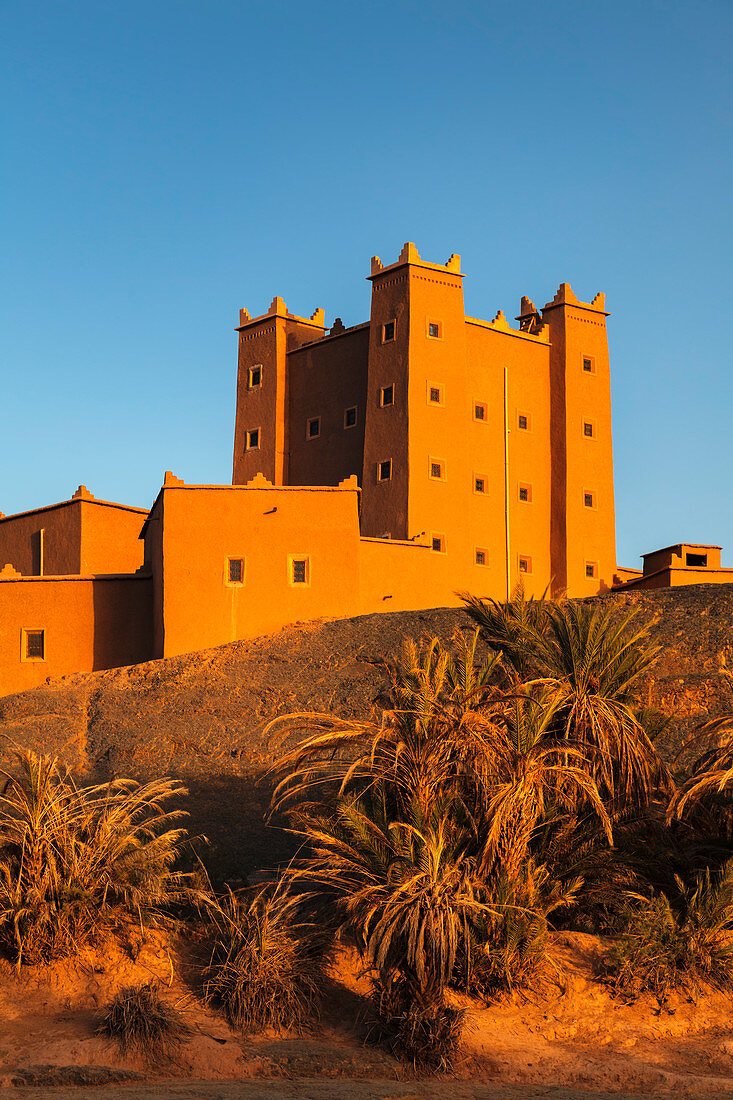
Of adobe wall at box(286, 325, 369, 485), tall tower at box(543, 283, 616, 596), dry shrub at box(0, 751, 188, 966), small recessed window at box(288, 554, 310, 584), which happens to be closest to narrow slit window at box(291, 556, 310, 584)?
small recessed window at box(288, 554, 310, 584)

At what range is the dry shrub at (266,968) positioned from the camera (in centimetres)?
1357

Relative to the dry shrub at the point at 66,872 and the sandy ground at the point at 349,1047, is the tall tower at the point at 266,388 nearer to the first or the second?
the dry shrub at the point at 66,872

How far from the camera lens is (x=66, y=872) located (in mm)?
14578

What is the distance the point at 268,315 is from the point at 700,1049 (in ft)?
127

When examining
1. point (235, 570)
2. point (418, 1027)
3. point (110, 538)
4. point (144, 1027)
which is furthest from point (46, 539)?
point (418, 1027)

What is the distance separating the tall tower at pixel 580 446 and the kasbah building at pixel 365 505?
79 millimetres

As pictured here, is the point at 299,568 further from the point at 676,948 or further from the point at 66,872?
the point at 676,948

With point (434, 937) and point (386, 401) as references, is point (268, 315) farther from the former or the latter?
point (434, 937)

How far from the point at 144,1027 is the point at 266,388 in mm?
36587

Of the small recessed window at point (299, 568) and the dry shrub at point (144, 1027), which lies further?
the small recessed window at point (299, 568)

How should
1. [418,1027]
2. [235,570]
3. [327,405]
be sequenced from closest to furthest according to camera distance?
[418,1027]
[235,570]
[327,405]

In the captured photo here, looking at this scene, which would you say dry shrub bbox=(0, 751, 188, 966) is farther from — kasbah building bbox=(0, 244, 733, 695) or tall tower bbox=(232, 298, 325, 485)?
tall tower bbox=(232, 298, 325, 485)

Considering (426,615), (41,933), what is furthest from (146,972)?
(426,615)

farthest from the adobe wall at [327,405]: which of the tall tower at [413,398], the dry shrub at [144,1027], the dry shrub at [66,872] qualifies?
the dry shrub at [144,1027]
